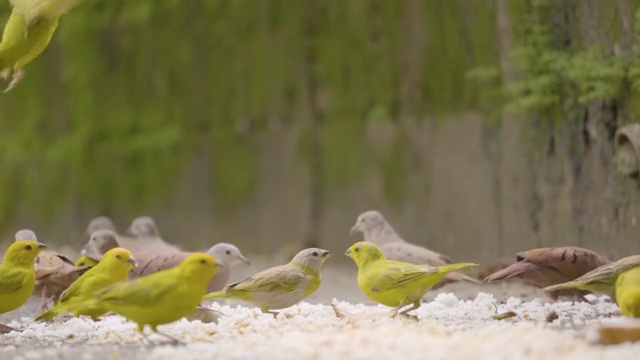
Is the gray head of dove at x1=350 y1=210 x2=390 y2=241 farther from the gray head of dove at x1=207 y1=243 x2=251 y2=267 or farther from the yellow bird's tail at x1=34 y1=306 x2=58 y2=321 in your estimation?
the yellow bird's tail at x1=34 y1=306 x2=58 y2=321

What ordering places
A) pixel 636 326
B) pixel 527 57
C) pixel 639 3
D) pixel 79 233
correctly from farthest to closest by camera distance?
1. pixel 79 233
2. pixel 527 57
3. pixel 639 3
4. pixel 636 326

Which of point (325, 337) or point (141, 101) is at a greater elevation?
point (141, 101)

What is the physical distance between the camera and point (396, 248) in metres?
6.29

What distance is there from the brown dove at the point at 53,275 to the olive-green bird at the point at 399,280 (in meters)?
1.78

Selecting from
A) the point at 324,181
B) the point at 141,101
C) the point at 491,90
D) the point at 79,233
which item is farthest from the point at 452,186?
the point at 79,233

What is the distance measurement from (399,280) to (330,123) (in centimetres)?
455

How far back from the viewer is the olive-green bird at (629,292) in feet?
14.1

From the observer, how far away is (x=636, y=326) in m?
3.71

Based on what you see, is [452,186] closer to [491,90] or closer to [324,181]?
[491,90]

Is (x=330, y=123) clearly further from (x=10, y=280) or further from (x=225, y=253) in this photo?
(x=10, y=280)

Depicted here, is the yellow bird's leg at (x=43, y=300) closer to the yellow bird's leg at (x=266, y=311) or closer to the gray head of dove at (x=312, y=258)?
the yellow bird's leg at (x=266, y=311)

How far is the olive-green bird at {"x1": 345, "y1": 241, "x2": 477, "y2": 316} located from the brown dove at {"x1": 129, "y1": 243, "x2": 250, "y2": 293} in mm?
803

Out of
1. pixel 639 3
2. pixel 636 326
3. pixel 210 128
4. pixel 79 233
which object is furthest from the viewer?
pixel 79 233

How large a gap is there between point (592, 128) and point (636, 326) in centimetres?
343
